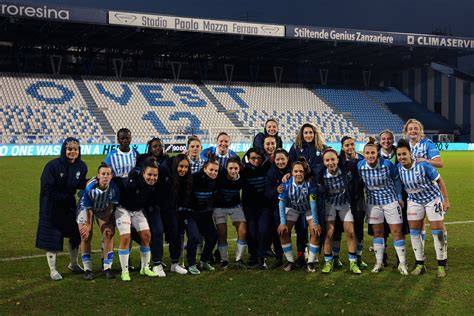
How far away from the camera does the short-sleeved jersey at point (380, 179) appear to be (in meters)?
7.15

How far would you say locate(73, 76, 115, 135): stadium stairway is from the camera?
39.7 metres

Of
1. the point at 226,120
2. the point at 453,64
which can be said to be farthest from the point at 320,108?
the point at 453,64

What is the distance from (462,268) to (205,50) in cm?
4138

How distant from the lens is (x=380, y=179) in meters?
7.17

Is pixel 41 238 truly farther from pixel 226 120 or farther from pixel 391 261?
pixel 226 120

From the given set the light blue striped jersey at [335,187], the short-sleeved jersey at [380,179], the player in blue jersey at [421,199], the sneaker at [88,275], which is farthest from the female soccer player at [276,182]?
the sneaker at [88,275]

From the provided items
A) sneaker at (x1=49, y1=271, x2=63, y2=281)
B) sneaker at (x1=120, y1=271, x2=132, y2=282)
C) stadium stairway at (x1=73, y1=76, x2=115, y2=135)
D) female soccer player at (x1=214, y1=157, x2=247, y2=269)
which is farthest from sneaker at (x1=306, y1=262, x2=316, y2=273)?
stadium stairway at (x1=73, y1=76, x2=115, y2=135)

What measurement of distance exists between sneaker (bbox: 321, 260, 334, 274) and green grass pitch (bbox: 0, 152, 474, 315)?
8 cm

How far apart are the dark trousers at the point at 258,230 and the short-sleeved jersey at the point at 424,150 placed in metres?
2.11

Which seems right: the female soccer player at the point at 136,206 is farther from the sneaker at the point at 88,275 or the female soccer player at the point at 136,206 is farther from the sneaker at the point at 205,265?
the sneaker at the point at 205,265

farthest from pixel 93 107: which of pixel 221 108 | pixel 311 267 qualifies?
pixel 311 267

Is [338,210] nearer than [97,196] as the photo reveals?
No

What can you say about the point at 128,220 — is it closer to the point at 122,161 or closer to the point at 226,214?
the point at 122,161

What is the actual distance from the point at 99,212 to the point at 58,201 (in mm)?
503
